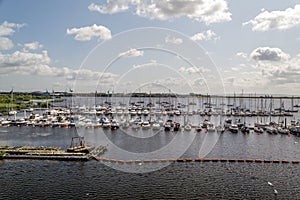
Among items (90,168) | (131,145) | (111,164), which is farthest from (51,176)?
(131,145)

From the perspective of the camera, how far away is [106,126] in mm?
53375

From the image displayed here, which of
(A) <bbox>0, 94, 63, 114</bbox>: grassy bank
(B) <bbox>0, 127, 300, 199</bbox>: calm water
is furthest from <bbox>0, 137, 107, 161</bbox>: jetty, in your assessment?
(A) <bbox>0, 94, 63, 114</bbox>: grassy bank

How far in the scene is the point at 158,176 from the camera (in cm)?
2370

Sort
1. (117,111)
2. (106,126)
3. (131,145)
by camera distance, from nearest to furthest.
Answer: (131,145) < (106,126) < (117,111)

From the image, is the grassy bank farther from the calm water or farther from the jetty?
the calm water

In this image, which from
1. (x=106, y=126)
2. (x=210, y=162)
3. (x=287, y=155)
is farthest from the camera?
(x=106, y=126)

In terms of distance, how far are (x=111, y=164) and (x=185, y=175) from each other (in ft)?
26.9

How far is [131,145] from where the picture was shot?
36.7m

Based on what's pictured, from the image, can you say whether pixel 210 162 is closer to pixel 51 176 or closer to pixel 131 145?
pixel 131 145

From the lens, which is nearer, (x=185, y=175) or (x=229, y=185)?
(x=229, y=185)

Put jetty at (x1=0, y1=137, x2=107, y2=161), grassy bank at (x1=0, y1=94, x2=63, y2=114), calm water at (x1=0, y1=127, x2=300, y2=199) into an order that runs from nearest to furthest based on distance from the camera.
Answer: calm water at (x1=0, y1=127, x2=300, y2=199) < jetty at (x1=0, y1=137, x2=107, y2=161) < grassy bank at (x1=0, y1=94, x2=63, y2=114)

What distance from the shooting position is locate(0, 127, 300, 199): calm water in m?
20.0

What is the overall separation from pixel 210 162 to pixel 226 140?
1447 centimetres

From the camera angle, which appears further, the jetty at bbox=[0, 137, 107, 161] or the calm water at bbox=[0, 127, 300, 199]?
the jetty at bbox=[0, 137, 107, 161]
